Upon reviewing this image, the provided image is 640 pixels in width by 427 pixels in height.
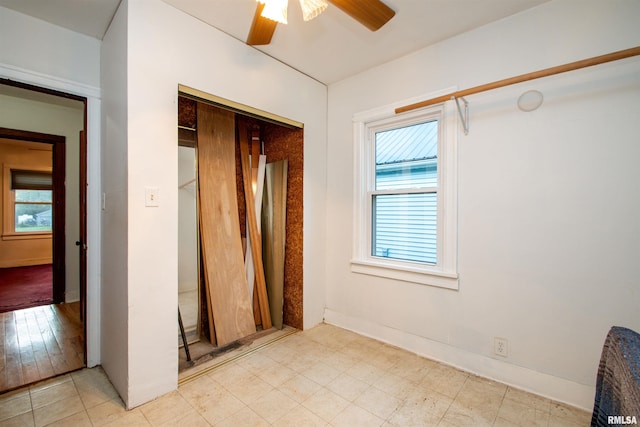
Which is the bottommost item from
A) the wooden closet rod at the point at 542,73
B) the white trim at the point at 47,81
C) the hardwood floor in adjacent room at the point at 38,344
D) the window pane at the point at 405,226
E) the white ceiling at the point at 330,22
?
the hardwood floor in adjacent room at the point at 38,344

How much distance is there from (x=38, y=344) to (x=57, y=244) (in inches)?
70.4

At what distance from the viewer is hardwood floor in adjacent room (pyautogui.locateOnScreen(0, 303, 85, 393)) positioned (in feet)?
6.95

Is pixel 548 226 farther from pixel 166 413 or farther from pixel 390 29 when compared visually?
pixel 166 413

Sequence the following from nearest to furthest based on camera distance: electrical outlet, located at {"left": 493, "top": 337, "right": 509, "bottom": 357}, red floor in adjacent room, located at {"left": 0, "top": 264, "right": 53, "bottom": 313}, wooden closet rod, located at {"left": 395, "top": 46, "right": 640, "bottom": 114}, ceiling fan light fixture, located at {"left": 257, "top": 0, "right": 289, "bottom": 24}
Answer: ceiling fan light fixture, located at {"left": 257, "top": 0, "right": 289, "bottom": 24} → wooden closet rod, located at {"left": 395, "top": 46, "right": 640, "bottom": 114} → electrical outlet, located at {"left": 493, "top": 337, "right": 509, "bottom": 357} → red floor in adjacent room, located at {"left": 0, "top": 264, "right": 53, "bottom": 313}

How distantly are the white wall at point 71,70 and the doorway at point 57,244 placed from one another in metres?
0.07

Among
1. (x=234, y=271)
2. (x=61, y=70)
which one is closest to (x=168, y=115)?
(x=61, y=70)

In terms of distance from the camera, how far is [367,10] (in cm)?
151

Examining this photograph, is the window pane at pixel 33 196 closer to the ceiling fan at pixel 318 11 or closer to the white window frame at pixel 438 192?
the ceiling fan at pixel 318 11

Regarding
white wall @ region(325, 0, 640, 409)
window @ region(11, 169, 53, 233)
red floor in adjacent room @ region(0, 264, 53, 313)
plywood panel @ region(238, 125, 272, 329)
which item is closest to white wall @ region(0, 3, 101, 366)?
plywood panel @ region(238, 125, 272, 329)

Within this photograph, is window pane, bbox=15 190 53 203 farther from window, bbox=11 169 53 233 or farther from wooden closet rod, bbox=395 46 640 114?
wooden closet rod, bbox=395 46 640 114

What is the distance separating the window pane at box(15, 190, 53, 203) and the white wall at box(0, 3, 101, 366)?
6336 mm

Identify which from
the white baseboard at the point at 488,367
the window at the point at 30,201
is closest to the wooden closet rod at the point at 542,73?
the white baseboard at the point at 488,367

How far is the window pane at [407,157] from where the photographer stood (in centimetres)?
246

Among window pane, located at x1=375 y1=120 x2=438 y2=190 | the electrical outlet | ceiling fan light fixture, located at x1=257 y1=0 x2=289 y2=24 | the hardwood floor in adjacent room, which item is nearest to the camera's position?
ceiling fan light fixture, located at x1=257 y1=0 x2=289 y2=24
